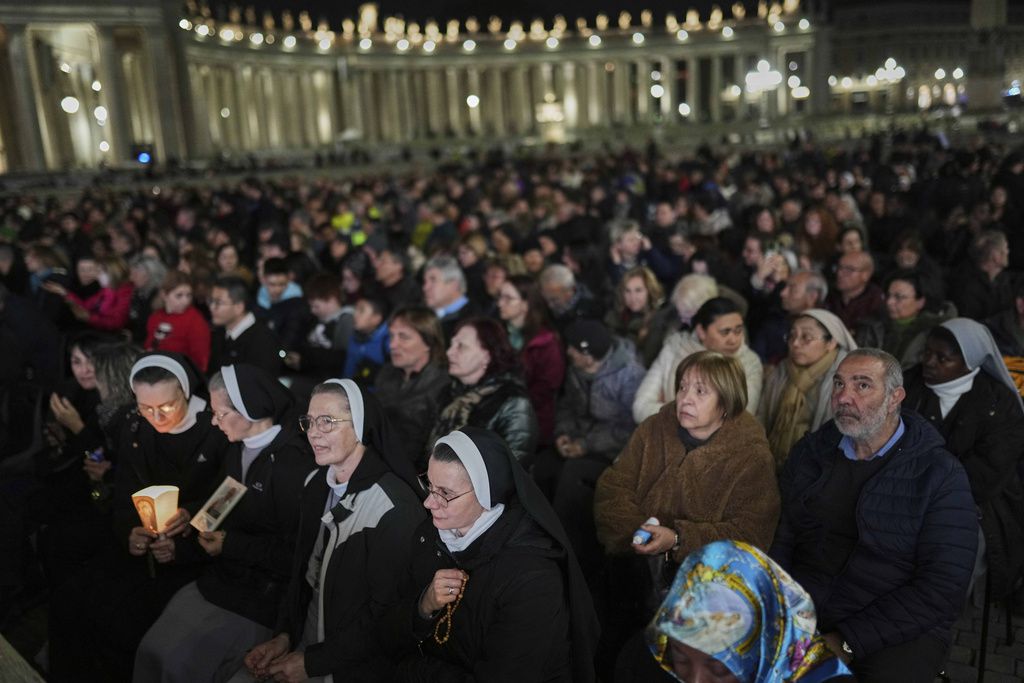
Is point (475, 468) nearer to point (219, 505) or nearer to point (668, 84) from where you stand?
point (219, 505)

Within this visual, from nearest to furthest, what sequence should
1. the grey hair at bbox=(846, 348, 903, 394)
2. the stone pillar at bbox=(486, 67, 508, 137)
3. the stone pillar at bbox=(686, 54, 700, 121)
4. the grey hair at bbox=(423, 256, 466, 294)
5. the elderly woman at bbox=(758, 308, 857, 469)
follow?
the grey hair at bbox=(846, 348, 903, 394)
the elderly woman at bbox=(758, 308, 857, 469)
the grey hair at bbox=(423, 256, 466, 294)
the stone pillar at bbox=(486, 67, 508, 137)
the stone pillar at bbox=(686, 54, 700, 121)

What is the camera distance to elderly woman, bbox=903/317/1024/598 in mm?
4145

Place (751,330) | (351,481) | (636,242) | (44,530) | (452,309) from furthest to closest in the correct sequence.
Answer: (636,242) → (751,330) → (452,309) → (44,530) → (351,481)

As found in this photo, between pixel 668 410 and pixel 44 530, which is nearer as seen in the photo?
pixel 668 410

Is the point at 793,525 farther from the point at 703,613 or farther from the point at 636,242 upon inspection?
the point at 636,242

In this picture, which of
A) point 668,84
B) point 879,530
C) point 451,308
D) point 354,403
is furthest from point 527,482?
point 668,84

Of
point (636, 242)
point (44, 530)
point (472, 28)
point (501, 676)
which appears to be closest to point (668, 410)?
point (501, 676)

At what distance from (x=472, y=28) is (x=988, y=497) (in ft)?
223

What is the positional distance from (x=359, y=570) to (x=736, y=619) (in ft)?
5.95

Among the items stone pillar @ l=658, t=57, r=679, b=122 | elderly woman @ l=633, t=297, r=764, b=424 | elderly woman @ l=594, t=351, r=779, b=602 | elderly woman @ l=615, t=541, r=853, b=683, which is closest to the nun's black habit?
elderly woman @ l=594, t=351, r=779, b=602

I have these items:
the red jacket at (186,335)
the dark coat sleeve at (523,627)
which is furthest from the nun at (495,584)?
the red jacket at (186,335)

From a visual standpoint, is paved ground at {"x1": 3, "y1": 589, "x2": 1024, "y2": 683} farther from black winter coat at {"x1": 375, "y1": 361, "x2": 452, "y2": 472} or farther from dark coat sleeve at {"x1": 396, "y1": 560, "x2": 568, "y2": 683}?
black winter coat at {"x1": 375, "y1": 361, "x2": 452, "y2": 472}

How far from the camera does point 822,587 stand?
366cm

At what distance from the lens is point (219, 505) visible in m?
4.04
